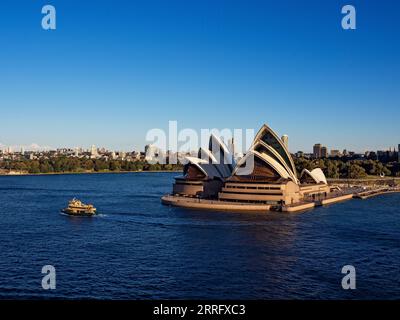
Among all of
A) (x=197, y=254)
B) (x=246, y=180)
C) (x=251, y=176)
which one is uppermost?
(x=251, y=176)

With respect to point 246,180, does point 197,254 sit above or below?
below

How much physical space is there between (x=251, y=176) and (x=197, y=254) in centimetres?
2608

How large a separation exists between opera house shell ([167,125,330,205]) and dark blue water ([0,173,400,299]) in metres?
5.47

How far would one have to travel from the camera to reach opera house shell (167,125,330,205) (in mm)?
49438

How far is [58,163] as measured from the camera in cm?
12812

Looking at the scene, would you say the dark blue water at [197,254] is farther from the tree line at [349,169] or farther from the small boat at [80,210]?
the tree line at [349,169]

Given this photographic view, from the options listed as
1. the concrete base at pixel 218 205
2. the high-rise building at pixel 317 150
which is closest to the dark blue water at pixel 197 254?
the concrete base at pixel 218 205

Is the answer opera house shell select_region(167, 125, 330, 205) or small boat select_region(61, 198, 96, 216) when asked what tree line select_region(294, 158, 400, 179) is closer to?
opera house shell select_region(167, 125, 330, 205)

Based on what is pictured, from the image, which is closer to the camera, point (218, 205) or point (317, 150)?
point (218, 205)

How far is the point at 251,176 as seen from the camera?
51156mm

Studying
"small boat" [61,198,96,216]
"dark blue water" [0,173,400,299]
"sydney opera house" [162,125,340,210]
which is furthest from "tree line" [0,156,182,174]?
"small boat" [61,198,96,216]

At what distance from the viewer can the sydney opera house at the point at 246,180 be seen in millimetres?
49062

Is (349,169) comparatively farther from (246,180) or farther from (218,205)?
(218,205)

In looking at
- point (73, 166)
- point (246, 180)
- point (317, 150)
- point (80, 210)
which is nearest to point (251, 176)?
point (246, 180)
